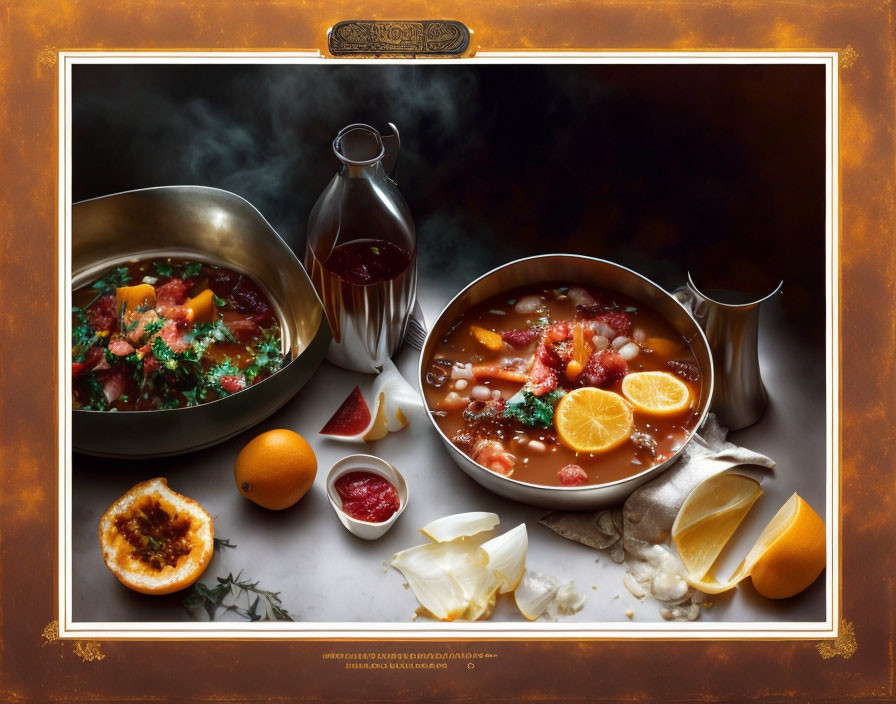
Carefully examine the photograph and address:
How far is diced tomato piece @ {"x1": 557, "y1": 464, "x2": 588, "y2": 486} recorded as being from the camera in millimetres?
2328

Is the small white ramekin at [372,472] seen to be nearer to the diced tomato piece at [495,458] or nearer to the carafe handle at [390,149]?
the diced tomato piece at [495,458]

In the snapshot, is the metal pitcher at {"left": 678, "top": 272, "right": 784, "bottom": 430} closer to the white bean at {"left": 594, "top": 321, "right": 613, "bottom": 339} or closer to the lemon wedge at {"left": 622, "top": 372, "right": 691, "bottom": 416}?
the lemon wedge at {"left": 622, "top": 372, "right": 691, "bottom": 416}

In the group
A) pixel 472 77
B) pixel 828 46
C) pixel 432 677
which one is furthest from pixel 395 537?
pixel 828 46

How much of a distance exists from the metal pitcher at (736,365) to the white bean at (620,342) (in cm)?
23

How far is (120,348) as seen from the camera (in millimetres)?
2404

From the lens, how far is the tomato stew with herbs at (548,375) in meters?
2.38

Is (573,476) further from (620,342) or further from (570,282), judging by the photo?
(570,282)

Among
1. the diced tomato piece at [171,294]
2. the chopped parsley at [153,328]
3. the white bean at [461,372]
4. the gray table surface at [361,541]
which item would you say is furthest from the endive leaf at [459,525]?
the diced tomato piece at [171,294]

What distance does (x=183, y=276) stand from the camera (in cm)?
277

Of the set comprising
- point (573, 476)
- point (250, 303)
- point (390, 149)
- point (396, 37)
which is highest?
point (396, 37)

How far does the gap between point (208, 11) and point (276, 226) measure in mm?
900

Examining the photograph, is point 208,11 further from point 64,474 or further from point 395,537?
point 395,537

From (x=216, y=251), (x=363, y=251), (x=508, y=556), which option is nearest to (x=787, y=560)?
(x=508, y=556)

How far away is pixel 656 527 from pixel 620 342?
1.80ft
